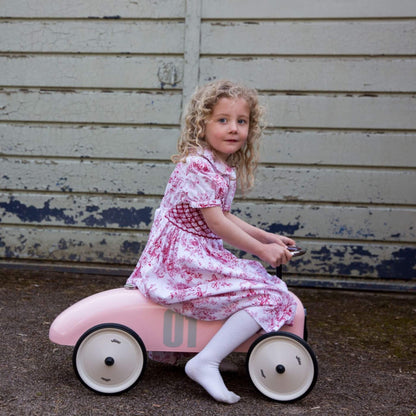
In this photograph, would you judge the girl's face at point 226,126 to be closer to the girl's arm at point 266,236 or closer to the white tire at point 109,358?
the girl's arm at point 266,236

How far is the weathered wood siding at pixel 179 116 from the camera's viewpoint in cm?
454

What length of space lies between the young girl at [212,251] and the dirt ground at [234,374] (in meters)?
0.18

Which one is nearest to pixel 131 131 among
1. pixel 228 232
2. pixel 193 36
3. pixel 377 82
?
pixel 193 36

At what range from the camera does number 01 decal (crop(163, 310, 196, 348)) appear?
2436mm

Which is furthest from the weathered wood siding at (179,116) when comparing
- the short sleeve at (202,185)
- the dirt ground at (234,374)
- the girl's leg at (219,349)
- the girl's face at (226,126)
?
the girl's leg at (219,349)

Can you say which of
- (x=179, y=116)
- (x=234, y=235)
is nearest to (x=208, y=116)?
(x=234, y=235)

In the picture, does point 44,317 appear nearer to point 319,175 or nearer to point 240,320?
point 240,320

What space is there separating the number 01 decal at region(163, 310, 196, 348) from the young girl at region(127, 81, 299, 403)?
0.03 metres

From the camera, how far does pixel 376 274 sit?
4.64 meters

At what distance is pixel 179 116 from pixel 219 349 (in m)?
2.71

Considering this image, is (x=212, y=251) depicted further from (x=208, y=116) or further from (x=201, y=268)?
(x=208, y=116)

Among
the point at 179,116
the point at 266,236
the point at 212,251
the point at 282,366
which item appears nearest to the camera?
the point at 282,366

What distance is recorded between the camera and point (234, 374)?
2.73 meters

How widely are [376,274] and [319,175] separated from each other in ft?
2.90
